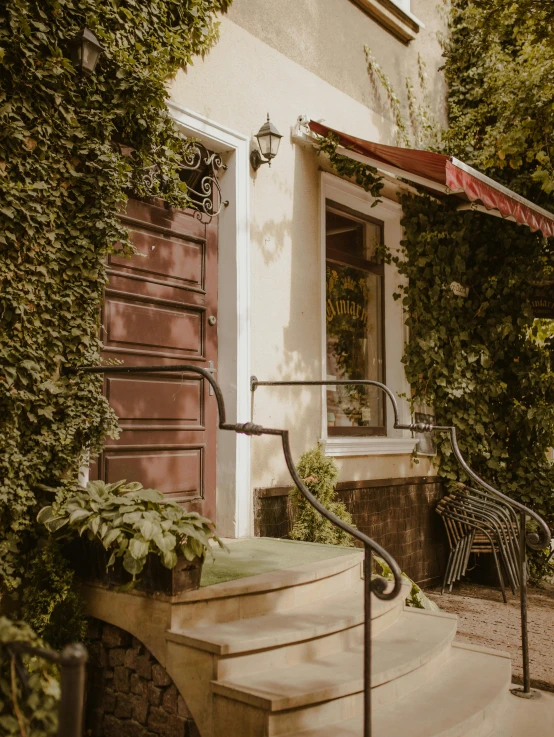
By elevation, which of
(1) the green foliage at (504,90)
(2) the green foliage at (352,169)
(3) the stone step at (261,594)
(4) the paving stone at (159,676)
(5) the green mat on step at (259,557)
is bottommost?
(4) the paving stone at (159,676)

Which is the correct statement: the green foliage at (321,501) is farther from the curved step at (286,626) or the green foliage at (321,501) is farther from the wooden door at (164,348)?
the curved step at (286,626)

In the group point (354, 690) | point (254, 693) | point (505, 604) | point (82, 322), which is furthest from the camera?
point (505, 604)

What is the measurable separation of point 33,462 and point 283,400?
230 centimetres

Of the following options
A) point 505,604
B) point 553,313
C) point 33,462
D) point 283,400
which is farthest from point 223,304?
point 553,313

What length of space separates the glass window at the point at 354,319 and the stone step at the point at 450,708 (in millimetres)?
2714

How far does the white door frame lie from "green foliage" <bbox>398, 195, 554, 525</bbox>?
7.43 ft

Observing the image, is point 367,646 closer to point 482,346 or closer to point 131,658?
point 131,658

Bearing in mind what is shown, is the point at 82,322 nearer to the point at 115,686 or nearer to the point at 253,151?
the point at 115,686

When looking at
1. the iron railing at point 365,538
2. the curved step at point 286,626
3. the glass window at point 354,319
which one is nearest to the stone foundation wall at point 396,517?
the glass window at point 354,319

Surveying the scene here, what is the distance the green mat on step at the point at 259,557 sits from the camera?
3.59 m

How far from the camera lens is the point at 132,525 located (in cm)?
318

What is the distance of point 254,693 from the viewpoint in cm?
273

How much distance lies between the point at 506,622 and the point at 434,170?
3667mm

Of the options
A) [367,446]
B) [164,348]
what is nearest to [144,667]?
[164,348]
